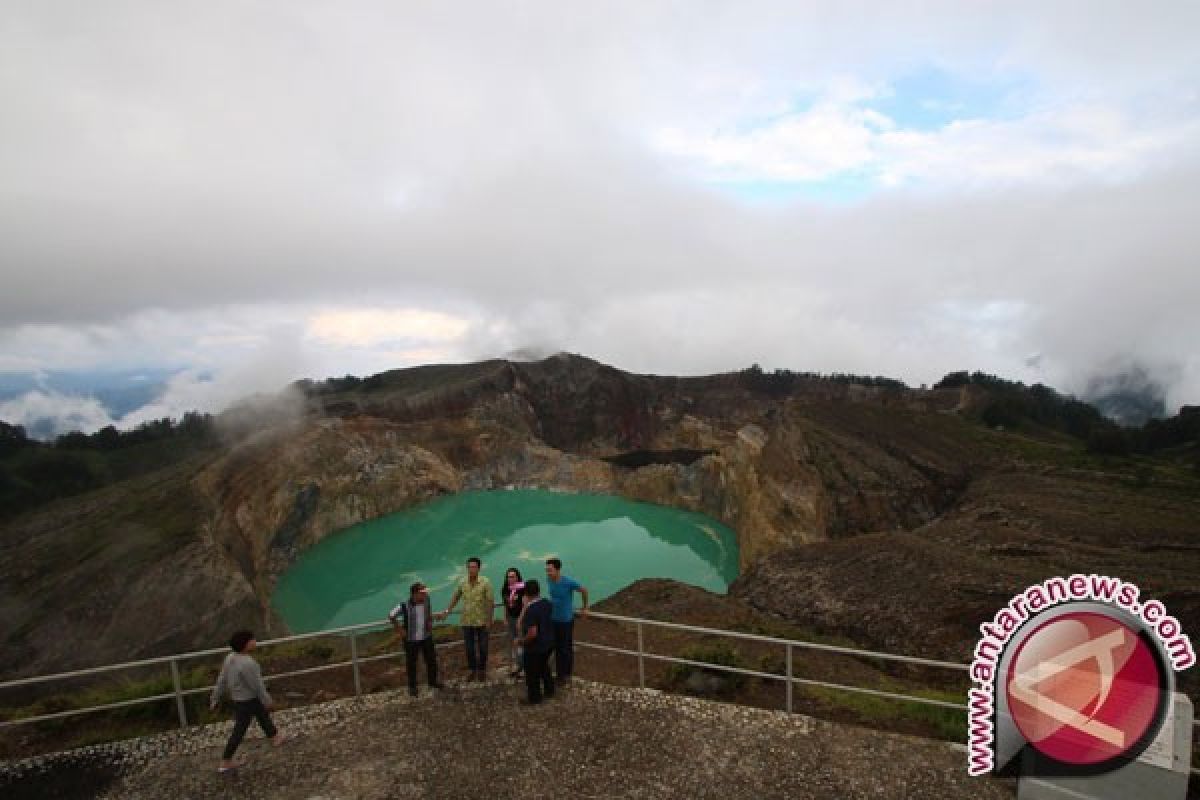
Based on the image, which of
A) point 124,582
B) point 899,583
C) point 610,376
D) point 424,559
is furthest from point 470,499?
point 899,583

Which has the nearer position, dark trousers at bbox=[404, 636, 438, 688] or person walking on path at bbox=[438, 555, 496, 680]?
dark trousers at bbox=[404, 636, 438, 688]

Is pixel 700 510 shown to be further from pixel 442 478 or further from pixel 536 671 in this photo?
pixel 536 671

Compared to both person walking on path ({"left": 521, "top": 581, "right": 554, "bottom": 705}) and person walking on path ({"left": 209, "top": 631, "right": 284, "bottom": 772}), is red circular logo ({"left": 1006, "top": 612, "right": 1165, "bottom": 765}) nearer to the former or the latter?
person walking on path ({"left": 521, "top": 581, "right": 554, "bottom": 705})

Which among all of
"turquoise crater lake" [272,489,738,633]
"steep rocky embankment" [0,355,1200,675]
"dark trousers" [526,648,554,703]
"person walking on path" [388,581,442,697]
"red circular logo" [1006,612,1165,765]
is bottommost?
"turquoise crater lake" [272,489,738,633]

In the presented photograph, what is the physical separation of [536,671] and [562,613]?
83 cm

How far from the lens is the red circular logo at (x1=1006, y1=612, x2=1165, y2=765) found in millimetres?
4441

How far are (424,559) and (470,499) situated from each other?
22.0 meters

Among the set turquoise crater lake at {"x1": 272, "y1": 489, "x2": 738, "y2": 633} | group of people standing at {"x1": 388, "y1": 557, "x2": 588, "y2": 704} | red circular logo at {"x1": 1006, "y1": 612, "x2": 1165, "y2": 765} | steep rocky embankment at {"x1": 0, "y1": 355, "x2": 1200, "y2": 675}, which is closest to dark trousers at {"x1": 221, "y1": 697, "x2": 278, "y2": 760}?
group of people standing at {"x1": 388, "y1": 557, "x2": 588, "y2": 704}

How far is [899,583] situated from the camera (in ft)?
70.7

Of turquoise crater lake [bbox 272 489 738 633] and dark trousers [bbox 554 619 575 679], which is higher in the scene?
dark trousers [bbox 554 619 575 679]

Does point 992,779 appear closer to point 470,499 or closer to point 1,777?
point 1,777

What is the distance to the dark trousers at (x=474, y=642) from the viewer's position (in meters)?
8.98

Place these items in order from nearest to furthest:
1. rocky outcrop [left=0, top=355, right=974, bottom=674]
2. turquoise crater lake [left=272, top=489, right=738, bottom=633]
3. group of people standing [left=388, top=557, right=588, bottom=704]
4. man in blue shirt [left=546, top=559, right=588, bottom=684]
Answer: group of people standing [left=388, top=557, right=588, bottom=704]
man in blue shirt [left=546, top=559, right=588, bottom=684]
rocky outcrop [left=0, top=355, right=974, bottom=674]
turquoise crater lake [left=272, top=489, right=738, bottom=633]

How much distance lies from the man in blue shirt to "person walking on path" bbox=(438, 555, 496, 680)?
106 cm
